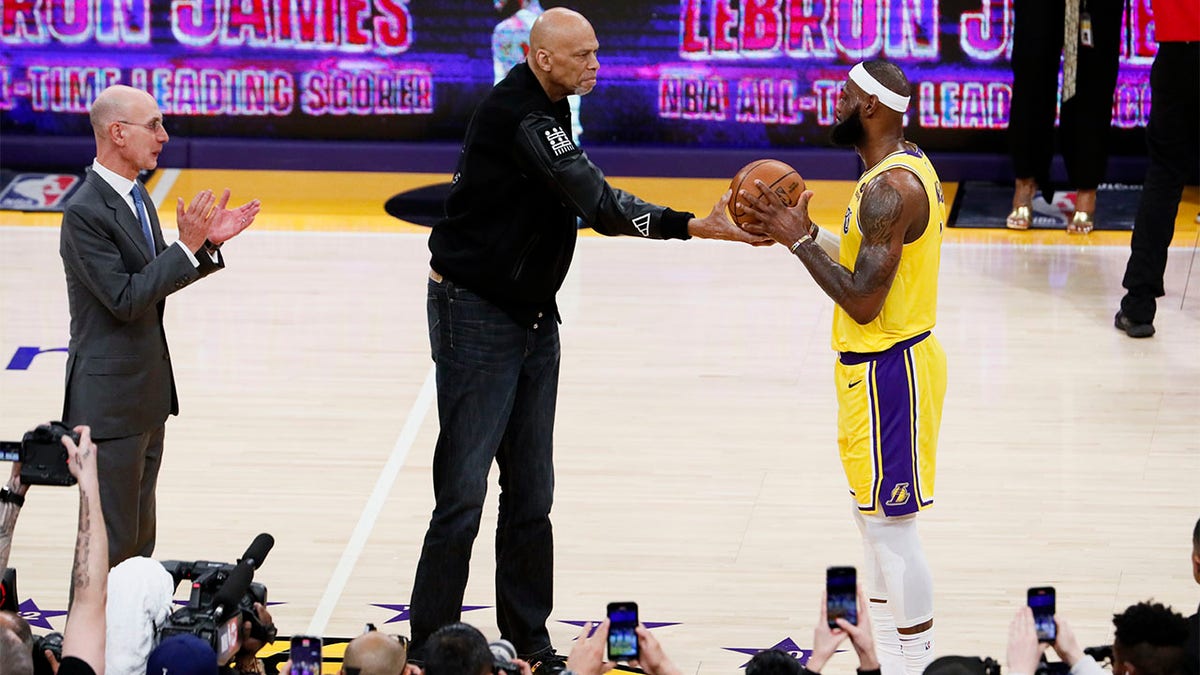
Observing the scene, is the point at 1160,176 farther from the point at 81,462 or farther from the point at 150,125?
the point at 81,462

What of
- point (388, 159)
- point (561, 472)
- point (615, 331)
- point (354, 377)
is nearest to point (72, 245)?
point (561, 472)

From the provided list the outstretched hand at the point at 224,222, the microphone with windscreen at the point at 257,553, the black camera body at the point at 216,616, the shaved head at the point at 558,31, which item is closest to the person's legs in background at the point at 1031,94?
the shaved head at the point at 558,31

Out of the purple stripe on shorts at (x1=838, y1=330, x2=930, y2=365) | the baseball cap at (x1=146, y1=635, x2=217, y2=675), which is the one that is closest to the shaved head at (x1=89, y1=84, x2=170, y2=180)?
the baseball cap at (x1=146, y1=635, x2=217, y2=675)

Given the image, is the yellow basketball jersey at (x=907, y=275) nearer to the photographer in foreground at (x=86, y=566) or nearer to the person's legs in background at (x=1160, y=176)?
the photographer in foreground at (x=86, y=566)

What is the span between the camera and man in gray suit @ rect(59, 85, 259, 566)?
5219 mm

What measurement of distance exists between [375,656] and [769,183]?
202 cm

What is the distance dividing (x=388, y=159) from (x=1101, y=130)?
449 cm

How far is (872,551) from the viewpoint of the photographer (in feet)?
16.7

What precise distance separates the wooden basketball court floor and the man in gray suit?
0.75 meters

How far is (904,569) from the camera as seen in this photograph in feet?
16.1

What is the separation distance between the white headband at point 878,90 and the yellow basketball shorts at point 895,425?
63 cm

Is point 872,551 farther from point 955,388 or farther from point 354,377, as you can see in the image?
point 354,377

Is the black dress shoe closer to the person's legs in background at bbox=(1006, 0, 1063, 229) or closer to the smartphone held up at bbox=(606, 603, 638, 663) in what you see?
the person's legs in background at bbox=(1006, 0, 1063, 229)

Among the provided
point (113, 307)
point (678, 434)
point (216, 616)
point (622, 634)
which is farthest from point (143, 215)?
point (678, 434)
